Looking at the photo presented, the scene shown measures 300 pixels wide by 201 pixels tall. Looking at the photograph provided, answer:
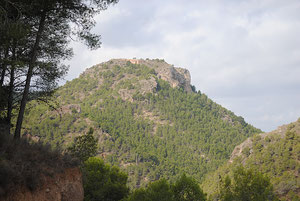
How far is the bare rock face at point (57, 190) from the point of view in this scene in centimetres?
621

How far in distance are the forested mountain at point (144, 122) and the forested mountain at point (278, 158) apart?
28.5m

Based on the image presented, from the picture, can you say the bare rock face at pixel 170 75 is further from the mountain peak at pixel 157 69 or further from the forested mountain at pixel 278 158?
the forested mountain at pixel 278 158

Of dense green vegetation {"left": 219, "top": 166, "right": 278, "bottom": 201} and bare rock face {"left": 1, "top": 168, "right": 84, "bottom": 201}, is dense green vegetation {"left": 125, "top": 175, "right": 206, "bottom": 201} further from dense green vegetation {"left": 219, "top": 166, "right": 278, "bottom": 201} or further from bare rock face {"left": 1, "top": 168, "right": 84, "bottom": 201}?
bare rock face {"left": 1, "top": 168, "right": 84, "bottom": 201}

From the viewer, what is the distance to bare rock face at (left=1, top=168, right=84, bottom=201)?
6208mm

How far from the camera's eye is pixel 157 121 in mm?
138125

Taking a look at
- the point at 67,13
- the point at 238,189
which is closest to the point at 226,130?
the point at 238,189

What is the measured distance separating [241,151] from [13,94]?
2809 inches

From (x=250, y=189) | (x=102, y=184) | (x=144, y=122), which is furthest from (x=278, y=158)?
(x=144, y=122)

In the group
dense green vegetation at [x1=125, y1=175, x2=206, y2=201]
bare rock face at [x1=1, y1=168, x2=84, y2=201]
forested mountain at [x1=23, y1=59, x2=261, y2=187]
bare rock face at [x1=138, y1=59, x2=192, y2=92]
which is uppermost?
bare rock face at [x1=138, y1=59, x2=192, y2=92]

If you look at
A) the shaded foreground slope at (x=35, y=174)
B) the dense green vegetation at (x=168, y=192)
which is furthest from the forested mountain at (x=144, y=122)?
the shaded foreground slope at (x=35, y=174)

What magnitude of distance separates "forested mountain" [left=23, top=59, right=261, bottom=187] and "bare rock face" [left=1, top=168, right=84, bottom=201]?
62.1 metres

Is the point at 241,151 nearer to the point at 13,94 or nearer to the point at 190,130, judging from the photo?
the point at 190,130

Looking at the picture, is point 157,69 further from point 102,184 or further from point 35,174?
point 35,174

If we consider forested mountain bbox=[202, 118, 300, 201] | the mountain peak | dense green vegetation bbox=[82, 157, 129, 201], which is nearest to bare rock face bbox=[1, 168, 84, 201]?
dense green vegetation bbox=[82, 157, 129, 201]
